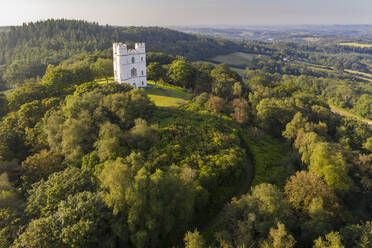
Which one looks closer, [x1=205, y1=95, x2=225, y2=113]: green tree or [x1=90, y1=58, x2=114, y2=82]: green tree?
[x1=205, y1=95, x2=225, y2=113]: green tree

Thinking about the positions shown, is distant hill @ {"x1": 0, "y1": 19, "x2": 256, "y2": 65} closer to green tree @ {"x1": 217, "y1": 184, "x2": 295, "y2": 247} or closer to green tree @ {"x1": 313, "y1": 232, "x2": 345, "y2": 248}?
green tree @ {"x1": 217, "y1": 184, "x2": 295, "y2": 247}

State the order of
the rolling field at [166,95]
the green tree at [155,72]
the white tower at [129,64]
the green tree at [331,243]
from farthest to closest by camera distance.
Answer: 1. the green tree at [155,72]
2. the white tower at [129,64]
3. the rolling field at [166,95]
4. the green tree at [331,243]

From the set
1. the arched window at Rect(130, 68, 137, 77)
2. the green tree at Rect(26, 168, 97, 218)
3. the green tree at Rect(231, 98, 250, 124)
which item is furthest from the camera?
the arched window at Rect(130, 68, 137, 77)

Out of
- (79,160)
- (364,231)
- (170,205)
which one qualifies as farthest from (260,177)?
(79,160)

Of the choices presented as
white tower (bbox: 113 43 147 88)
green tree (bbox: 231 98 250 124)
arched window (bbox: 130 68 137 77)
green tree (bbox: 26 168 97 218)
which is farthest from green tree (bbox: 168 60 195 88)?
green tree (bbox: 26 168 97 218)

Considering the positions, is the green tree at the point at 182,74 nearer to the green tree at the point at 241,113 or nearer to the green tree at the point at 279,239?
the green tree at the point at 241,113

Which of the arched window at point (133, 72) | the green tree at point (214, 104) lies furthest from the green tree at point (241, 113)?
the arched window at point (133, 72)

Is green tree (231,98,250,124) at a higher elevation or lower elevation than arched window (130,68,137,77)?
lower
